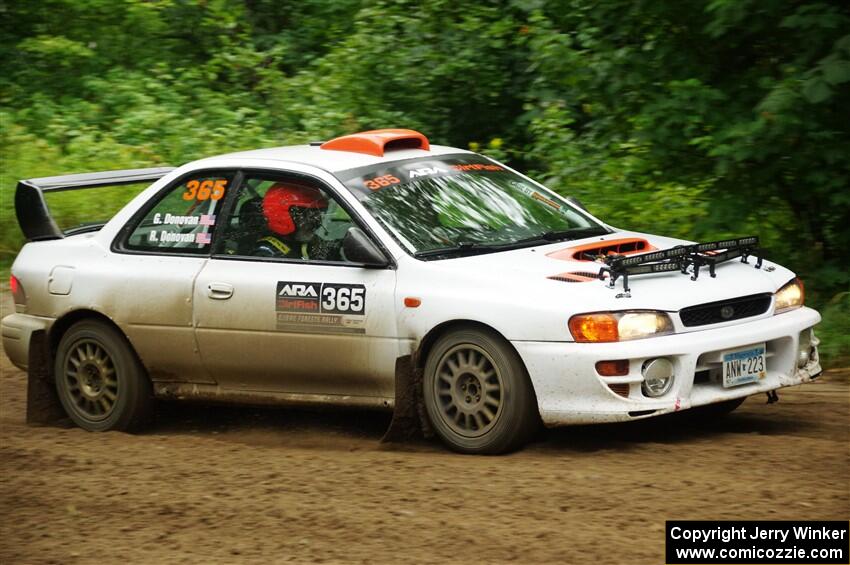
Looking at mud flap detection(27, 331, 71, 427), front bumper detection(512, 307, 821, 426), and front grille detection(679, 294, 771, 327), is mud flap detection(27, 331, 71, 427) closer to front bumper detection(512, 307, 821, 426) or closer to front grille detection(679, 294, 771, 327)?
front bumper detection(512, 307, 821, 426)

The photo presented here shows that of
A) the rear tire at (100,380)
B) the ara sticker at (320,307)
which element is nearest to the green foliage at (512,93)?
the ara sticker at (320,307)

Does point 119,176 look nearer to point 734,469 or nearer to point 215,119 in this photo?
point 734,469

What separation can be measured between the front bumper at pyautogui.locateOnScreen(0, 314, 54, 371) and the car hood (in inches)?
106

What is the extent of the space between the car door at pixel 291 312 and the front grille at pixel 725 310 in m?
1.45

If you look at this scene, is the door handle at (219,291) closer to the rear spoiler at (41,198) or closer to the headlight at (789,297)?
the rear spoiler at (41,198)

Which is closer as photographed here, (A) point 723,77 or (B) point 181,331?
(B) point 181,331

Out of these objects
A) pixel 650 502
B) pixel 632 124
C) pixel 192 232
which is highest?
pixel 632 124

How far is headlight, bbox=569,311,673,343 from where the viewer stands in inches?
248

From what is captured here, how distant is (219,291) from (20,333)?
62.2 inches

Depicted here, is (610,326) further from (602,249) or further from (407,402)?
(407,402)

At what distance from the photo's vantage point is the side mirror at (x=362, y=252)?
22.5 ft

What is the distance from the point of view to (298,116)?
1546 centimetres

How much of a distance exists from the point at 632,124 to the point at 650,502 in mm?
5568

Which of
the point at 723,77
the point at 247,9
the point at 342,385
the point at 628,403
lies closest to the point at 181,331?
the point at 342,385
